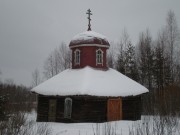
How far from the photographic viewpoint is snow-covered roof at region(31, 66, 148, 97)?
18.0 m

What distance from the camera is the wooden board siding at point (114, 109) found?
19.0m

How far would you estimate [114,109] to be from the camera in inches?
758

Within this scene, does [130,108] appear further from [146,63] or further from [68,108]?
[146,63]

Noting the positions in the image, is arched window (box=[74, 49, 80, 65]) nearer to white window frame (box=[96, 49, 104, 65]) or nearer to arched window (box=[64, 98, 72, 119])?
white window frame (box=[96, 49, 104, 65])

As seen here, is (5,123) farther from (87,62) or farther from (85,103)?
(87,62)

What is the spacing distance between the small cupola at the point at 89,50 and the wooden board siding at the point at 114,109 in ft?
13.3

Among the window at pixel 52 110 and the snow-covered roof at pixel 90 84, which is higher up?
the snow-covered roof at pixel 90 84

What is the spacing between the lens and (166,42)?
32.8 meters

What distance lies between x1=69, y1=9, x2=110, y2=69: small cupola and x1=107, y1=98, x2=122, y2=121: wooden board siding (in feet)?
13.3

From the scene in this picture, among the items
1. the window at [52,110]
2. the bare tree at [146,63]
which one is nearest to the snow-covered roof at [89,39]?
the window at [52,110]

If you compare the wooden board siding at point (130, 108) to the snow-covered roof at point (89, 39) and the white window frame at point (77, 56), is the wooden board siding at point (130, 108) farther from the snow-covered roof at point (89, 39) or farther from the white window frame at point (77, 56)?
the snow-covered roof at point (89, 39)

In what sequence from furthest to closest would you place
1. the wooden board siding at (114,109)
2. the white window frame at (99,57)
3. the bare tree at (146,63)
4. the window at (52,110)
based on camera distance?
the bare tree at (146,63) < the white window frame at (99,57) < the window at (52,110) < the wooden board siding at (114,109)

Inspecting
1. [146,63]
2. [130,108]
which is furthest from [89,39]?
[146,63]

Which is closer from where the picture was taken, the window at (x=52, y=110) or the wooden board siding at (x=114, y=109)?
the wooden board siding at (x=114, y=109)
